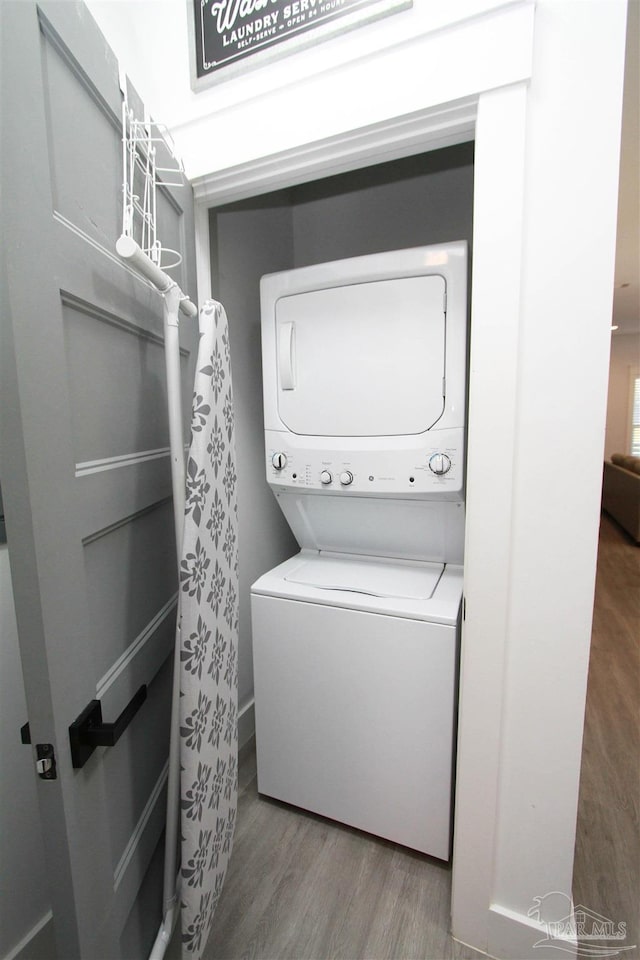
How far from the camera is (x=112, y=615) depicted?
2.91 ft

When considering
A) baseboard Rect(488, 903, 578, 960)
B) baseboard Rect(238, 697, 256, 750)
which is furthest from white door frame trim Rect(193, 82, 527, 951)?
baseboard Rect(238, 697, 256, 750)

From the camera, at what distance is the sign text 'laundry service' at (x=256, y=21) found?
1.04m

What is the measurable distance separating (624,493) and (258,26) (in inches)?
229

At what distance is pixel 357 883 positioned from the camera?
1381 millimetres

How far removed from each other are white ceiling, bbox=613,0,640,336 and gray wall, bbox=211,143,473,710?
0.60 meters

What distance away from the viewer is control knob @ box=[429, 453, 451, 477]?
1371 mm

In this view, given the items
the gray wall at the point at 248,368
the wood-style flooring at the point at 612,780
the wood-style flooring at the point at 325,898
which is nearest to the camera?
the wood-style flooring at the point at 325,898

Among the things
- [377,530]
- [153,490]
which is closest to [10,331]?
[153,490]

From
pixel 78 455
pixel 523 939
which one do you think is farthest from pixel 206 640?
pixel 523 939

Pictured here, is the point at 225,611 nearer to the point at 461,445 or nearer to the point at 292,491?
the point at 292,491

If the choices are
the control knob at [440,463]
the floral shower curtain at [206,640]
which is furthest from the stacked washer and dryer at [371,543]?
the floral shower curtain at [206,640]

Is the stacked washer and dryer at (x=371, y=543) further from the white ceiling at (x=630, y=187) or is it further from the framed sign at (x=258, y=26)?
the white ceiling at (x=630, y=187)

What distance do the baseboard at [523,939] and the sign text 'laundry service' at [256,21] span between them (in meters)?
2.30

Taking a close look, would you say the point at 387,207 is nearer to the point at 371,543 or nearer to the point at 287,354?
the point at 287,354
